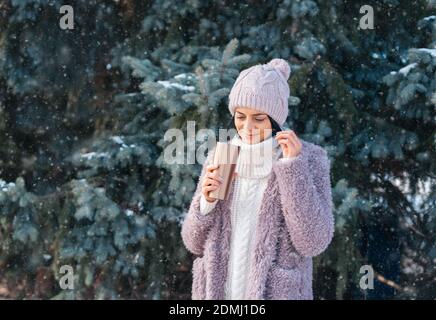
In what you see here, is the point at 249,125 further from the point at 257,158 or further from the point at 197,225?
the point at 197,225

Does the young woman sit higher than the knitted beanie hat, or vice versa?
the knitted beanie hat

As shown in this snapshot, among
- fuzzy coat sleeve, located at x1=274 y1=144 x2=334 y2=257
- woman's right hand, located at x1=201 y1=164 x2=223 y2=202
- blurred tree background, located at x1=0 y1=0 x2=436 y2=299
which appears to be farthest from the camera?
blurred tree background, located at x1=0 y1=0 x2=436 y2=299

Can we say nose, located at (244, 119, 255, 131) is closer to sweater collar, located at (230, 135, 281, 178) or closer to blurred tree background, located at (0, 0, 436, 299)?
sweater collar, located at (230, 135, 281, 178)

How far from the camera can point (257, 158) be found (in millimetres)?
2863

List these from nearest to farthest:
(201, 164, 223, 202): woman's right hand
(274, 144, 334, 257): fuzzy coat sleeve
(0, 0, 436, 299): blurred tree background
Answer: (274, 144, 334, 257): fuzzy coat sleeve, (201, 164, 223, 202): woman's right hand, (0, 0, 436, 299): blurred tree background

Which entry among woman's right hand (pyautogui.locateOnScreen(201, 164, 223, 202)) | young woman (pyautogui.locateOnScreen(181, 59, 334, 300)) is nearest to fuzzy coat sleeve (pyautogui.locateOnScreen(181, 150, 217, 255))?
young woman (pyautogui.locateOnScreen(181, 59, 334, 300))

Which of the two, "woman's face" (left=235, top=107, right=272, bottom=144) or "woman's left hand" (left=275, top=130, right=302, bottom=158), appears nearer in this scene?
"woman's left hand" (left=275, top=130, right=302, bottom=158)

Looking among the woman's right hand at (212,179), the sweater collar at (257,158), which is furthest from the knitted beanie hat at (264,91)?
the woman's right hand at (212,179)

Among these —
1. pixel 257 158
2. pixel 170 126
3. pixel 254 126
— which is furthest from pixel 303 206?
pixel 170 126

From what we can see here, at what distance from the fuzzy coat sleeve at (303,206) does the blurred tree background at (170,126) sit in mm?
1792

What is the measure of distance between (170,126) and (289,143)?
223cm

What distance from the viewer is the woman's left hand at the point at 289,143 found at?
107 inches

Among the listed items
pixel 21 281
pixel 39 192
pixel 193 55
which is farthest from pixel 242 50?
pixel 21 281

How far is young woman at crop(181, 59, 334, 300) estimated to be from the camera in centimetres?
272
